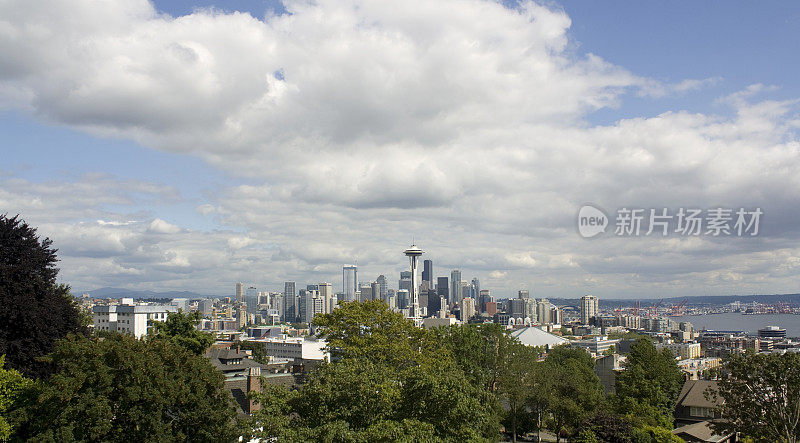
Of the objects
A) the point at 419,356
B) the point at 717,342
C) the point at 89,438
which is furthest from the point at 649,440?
the point at 717,342

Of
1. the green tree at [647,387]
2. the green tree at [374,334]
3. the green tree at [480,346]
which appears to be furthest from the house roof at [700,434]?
the green tree at [374,334]

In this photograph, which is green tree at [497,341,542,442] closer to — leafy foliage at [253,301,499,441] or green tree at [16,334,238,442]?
leafy foliage at [253,301,499,441]

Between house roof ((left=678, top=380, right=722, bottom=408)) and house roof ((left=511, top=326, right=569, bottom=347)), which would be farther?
house roof ((left=511, top=326, right=569, bottom=347))

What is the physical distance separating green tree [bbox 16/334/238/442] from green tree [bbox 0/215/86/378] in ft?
19.3

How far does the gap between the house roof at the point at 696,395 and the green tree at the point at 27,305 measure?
137 feet

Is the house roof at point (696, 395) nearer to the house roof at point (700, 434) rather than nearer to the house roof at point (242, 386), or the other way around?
the house roof at point (700, 434)

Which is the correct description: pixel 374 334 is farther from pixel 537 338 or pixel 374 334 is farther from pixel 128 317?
pixel 128 317

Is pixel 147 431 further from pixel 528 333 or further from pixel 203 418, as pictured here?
pixel 528 333

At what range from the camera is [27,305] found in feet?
84.2

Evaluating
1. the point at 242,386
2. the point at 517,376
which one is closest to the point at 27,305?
the point at 242,386

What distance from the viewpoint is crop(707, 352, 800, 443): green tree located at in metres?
20.9

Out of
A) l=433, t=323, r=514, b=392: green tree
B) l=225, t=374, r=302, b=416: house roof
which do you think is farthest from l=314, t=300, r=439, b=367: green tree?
l=433, t=323, r=514, b=392: green tree

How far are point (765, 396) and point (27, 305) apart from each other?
30922 millimetres

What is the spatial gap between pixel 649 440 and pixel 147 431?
2594cm
